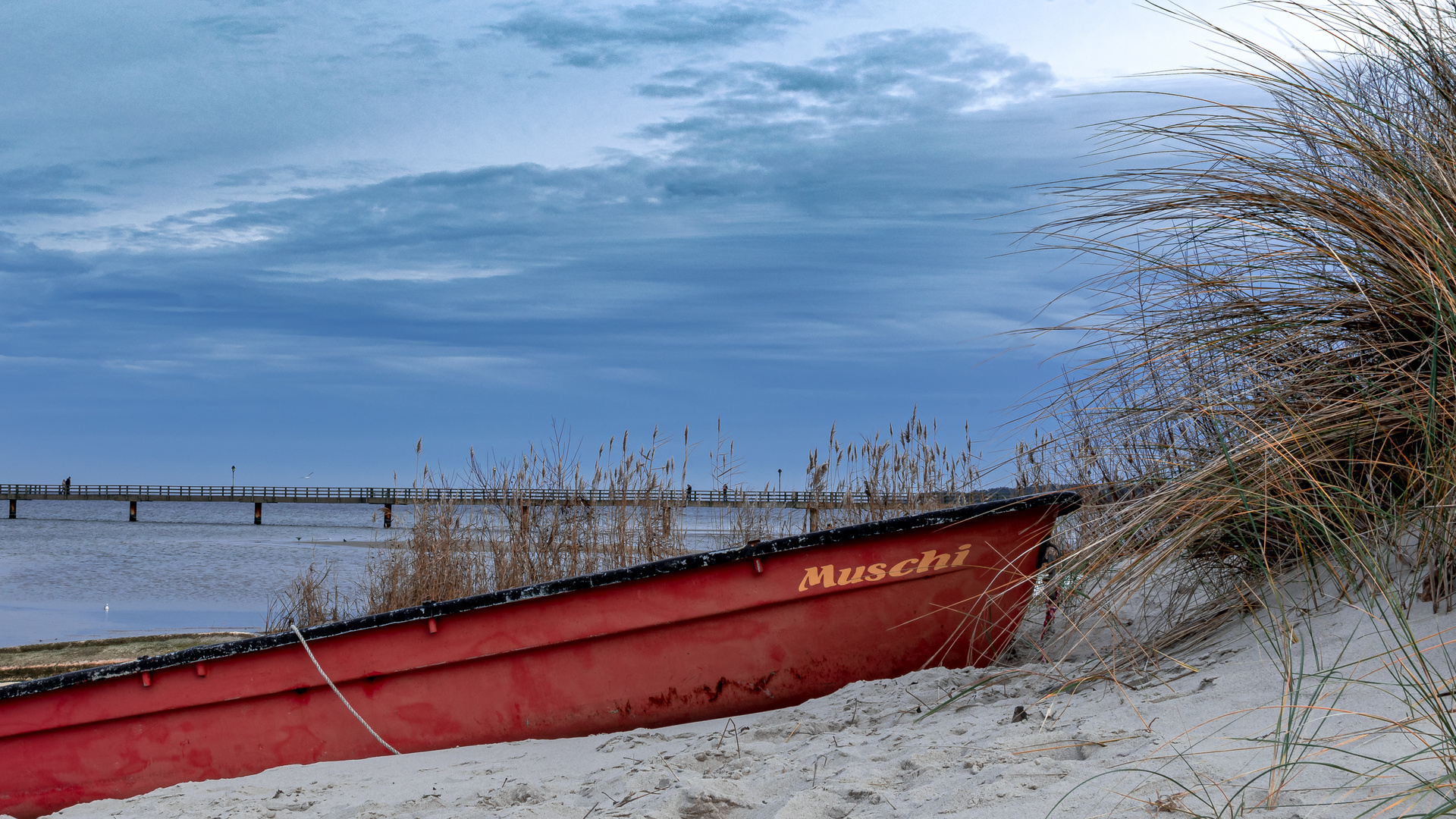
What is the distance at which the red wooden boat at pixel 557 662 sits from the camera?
3914mm

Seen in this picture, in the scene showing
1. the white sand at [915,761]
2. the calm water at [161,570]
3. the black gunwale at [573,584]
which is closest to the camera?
the white sand at [915,761]

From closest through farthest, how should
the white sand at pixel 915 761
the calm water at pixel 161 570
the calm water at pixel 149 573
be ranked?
the white sand at pixel 915 761, the calm water at pixel 161 570, the calm water at pixel 149 573

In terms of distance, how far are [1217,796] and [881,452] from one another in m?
5.19

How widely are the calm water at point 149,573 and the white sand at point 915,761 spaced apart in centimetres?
462

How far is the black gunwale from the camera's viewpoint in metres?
3.80

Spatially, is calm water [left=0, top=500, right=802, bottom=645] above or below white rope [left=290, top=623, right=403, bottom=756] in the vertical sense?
below

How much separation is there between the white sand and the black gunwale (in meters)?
0.60

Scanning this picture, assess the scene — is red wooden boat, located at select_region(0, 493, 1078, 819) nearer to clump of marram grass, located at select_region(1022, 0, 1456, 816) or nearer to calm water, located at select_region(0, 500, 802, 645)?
clump of marram grass, located at select_region(1022, 0, 1456, 816)

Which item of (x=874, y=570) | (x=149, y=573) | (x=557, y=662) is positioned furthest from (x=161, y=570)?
(x=874, y=570)

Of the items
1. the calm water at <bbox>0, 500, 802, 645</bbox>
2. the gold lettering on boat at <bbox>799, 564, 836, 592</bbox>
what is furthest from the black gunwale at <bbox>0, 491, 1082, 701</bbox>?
the calm water at <bbox>0, 500, 802, 645</bbox>

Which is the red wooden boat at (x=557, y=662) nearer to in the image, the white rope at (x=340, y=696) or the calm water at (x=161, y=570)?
the white rope at (x=340, y=696)

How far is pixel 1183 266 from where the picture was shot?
3.38 meters

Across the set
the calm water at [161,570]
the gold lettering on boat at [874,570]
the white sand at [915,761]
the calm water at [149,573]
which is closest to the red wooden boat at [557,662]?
the gold lettering on boat at [874,570]

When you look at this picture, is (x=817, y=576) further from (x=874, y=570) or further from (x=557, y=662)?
(x=557, y=662)
